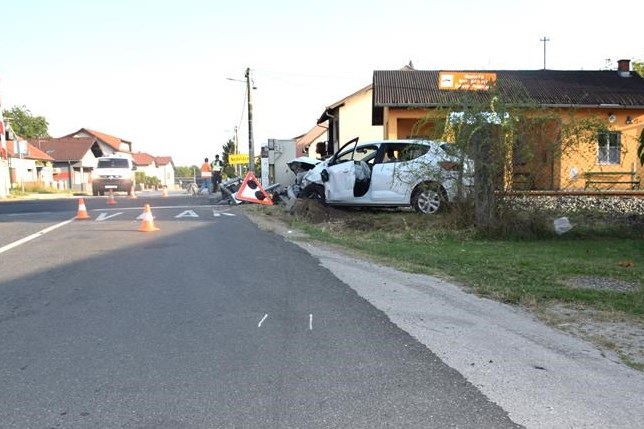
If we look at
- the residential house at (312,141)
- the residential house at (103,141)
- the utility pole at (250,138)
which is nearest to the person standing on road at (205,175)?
the utility pole at (250,138)

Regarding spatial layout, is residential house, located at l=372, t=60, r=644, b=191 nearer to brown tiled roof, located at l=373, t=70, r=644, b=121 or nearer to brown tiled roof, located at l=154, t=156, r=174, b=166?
brown tiled roof, located at l=373, t=70, r=644, b=121

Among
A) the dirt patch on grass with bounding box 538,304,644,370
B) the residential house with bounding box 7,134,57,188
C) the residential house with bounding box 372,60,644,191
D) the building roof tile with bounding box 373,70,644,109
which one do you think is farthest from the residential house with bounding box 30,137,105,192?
the dirt patch on grass with bounding box 538,304,644,370

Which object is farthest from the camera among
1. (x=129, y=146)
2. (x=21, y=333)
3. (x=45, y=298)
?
(x=129, y=146)

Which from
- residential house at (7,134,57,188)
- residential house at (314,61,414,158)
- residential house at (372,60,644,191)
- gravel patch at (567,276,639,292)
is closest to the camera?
gravel patch at (567,276,639,292)

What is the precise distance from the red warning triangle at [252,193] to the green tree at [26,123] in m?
74.3

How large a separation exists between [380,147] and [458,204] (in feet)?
9.70

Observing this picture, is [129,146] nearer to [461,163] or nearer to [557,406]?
[461,163]

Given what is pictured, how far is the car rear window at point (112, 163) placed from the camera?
34.8 metres

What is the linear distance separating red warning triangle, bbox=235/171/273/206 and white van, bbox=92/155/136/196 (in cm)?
1748

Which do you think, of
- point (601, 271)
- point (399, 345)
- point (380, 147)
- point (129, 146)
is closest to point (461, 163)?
point (380, 147)

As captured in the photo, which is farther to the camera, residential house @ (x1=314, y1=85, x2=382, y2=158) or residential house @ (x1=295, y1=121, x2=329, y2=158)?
residential house @ (x1=295, y1=121, x2=329, y2=158)

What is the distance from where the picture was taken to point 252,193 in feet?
60.7

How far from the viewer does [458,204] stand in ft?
35.9

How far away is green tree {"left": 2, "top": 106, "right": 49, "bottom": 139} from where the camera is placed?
81869mm
